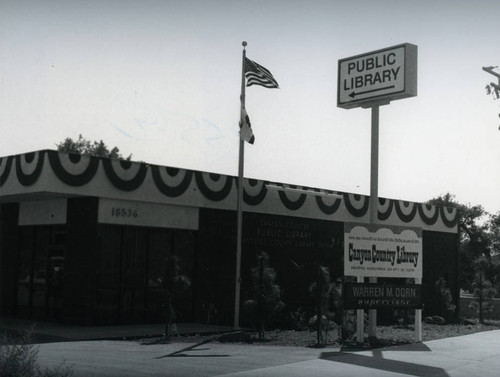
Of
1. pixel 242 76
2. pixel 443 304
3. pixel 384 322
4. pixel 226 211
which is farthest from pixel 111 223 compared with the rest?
pixel 443 304

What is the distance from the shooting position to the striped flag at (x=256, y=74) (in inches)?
827

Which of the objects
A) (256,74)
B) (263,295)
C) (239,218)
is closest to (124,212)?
(239,218)

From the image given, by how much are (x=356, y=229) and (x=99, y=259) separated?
301 inches

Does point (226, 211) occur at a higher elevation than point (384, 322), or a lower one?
higher

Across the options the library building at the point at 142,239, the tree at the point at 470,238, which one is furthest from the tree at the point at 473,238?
the library building at the point at 142,239

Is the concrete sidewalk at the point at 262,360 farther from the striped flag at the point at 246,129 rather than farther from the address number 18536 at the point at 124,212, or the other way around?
the striped flag at the point at 246,129

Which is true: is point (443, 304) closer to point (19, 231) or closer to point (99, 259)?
point (99, 259)

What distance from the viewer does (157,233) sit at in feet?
70.7

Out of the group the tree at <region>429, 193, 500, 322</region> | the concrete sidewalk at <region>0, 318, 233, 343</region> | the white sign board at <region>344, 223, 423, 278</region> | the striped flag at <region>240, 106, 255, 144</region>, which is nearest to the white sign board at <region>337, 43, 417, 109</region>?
the striped flag at <region>240, 106, 255, 144</region>

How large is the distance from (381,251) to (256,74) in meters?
6.82

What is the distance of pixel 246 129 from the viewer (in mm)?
20500

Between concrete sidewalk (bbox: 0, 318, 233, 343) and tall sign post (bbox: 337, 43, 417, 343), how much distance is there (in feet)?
17.1

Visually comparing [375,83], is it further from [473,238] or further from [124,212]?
[473,238]

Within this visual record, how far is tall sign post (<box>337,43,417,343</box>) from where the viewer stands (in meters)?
18.2
